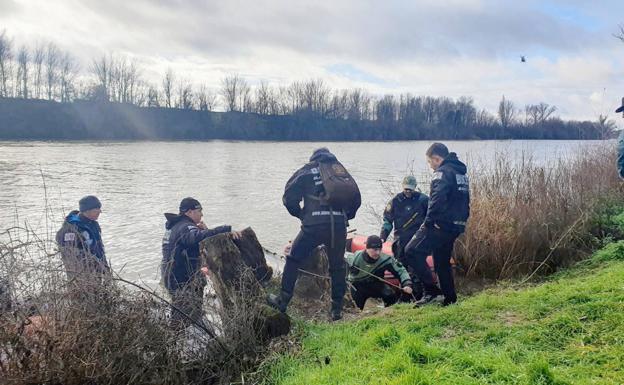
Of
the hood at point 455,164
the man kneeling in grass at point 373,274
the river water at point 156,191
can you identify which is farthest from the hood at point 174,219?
Answer: the hood at point 455,164

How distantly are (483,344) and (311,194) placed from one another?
232cm

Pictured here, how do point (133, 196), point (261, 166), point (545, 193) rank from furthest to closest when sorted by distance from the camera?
point (261, 166), point (133, 196), point (545, 193)

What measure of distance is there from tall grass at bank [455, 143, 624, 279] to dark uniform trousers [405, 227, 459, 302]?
2.16m

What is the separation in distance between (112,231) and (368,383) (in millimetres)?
11021

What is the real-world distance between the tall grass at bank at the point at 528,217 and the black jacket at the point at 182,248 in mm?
4075

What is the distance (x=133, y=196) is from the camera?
1823cm

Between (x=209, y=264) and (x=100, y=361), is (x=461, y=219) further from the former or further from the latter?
(x=100, y=361)

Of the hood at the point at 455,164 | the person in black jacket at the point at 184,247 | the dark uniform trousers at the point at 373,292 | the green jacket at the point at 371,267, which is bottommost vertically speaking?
the dark uniform trousers at the point at 373,292

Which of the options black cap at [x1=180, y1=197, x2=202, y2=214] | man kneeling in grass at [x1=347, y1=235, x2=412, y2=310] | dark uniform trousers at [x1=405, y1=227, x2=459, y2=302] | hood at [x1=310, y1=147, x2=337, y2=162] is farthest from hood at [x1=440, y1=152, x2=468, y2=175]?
black cap at [x1=180, y1=197, x2=202, y2=214]

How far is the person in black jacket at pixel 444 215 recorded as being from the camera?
16.6 feet

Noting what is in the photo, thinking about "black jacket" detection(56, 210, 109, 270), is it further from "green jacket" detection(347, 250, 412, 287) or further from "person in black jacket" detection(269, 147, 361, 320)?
"green jacket" detection(347, 250, 412, 287)

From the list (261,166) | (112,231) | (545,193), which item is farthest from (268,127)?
(545,193)

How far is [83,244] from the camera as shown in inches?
173

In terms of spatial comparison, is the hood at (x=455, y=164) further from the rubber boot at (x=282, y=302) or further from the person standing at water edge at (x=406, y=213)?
the rubber boot at (x=282, y=302)
